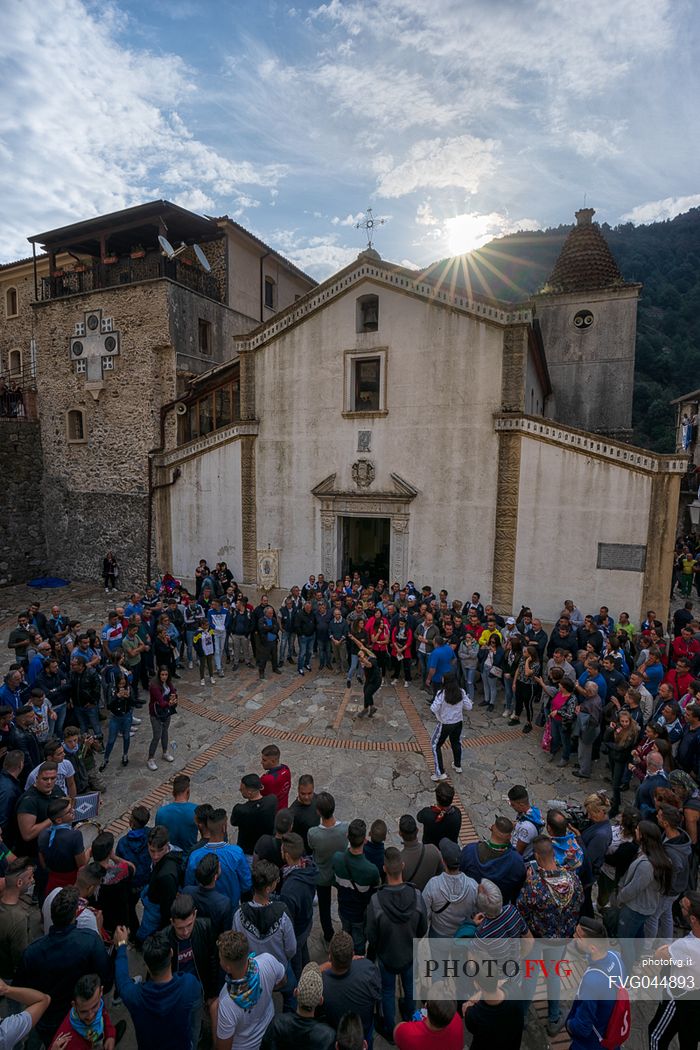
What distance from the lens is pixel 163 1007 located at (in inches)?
132

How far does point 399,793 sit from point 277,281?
2570cm

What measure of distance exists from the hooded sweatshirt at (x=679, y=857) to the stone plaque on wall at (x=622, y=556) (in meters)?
9.26

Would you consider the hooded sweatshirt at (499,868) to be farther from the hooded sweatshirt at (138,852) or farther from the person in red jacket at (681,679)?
the person in red jacket at (681,679)

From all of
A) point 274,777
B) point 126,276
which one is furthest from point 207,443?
point 274,777

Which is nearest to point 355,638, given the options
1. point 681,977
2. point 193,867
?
point 193,867

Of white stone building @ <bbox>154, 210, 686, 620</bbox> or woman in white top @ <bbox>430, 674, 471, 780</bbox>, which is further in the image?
white stone building @ <bbox>154, 210, 686, 620</bbox>

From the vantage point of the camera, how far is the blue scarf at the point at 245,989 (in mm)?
3402

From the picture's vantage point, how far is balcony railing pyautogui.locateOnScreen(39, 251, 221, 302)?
20562 mm

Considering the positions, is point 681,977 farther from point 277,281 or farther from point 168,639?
point 277,281

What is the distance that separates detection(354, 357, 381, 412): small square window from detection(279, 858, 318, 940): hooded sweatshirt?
1330 cm

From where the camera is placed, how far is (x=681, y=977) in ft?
12.4

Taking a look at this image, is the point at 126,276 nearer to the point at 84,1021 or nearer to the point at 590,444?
the point at 590,444

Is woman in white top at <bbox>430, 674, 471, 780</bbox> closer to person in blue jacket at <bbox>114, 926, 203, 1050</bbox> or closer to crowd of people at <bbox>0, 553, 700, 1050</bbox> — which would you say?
crowd of people at <bbox>0, 553, 700, 1050</bbox>

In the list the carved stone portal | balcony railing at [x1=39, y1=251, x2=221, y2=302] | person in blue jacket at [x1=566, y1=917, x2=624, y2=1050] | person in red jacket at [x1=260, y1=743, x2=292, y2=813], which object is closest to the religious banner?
the carved stone portal
